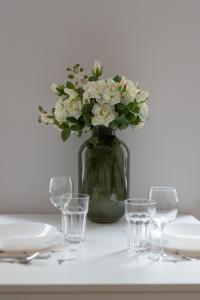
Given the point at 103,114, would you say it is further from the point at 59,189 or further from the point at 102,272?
the point at 102,272

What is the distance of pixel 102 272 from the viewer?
1.03 m

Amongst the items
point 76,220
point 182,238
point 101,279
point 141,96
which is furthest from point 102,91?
point 101,279

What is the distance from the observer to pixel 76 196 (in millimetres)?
1386

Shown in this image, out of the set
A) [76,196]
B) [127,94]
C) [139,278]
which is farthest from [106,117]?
[139,278]

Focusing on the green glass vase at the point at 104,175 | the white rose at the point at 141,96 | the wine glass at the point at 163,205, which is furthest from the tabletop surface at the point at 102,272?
the white rose at the point at 141,96

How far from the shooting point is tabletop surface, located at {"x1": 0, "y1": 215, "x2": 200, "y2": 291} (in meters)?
0.95

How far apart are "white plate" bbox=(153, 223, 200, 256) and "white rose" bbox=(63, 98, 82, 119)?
1.52 ft

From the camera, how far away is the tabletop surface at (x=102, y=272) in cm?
95

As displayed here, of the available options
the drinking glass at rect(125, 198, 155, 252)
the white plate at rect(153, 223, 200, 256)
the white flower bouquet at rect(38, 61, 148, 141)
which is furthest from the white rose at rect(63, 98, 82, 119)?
the white plate at rect(153, 223, 200, 256)

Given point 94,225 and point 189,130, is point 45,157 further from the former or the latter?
point 189,130

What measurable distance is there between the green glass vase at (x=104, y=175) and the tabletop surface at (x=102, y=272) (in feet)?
0.74

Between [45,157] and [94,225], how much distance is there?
370 millimetres

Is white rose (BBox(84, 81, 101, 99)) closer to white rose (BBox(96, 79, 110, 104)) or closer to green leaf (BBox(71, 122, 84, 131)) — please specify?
white rose (BBox(96, 79, 110, 104))

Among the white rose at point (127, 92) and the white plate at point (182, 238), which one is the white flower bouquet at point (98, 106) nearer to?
the white rose at point (127, 92)
